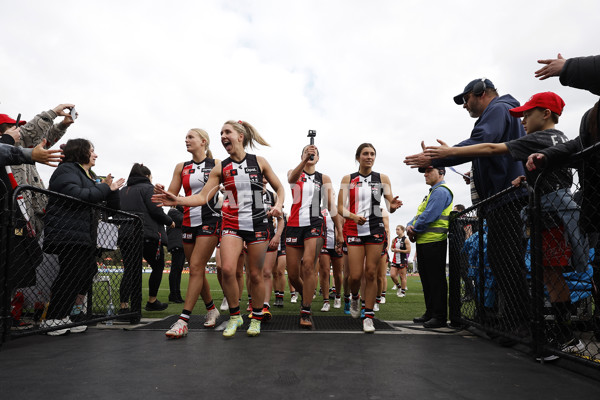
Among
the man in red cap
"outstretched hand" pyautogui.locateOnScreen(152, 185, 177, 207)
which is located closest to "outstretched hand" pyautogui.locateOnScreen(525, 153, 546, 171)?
the man in red cap

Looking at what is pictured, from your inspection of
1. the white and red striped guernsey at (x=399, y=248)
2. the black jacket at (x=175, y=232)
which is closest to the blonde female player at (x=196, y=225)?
the black jacket at (x=175, y=232)

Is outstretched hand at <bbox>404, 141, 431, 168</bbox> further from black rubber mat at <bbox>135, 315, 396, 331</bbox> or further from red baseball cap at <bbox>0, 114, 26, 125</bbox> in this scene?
red baseball cap at <bbox>0, 114, 26, 125</bbox>

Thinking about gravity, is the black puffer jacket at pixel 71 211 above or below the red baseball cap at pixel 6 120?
below

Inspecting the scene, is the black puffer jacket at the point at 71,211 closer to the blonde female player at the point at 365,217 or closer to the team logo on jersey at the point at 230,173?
the team logo on jersey at the point at 230,173

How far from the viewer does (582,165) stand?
2631 mm

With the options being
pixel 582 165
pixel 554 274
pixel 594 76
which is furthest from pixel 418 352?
pixel 594 76

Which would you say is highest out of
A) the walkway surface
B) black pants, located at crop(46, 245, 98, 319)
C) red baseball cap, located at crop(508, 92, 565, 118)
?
red baseball cap, located at crop(508, 92, 565, 118)

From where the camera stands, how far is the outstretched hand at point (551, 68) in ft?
8.87

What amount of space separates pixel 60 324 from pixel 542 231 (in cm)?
441

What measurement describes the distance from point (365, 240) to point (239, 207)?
1.65 meters

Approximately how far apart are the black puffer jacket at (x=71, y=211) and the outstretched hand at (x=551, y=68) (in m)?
4.20

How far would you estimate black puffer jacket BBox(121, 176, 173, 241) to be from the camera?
6.07m

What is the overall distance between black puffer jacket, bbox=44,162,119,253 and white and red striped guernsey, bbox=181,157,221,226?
887 mm

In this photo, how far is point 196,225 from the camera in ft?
15.2
